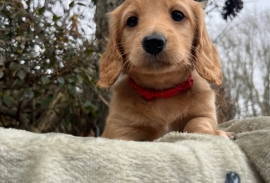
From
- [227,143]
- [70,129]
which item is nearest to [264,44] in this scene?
[70,129]

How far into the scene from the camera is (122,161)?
92 centimetres

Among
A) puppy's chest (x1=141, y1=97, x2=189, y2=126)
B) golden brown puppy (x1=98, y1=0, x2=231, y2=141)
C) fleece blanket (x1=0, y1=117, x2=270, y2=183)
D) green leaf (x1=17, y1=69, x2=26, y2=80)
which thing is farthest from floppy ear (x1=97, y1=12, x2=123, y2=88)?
fleece blanket (x1=0, y1=117, x2=270, y2=183)

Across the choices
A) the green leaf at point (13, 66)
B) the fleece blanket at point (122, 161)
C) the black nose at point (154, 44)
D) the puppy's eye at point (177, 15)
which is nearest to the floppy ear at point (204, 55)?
the puppy's eye at point (177, 15)

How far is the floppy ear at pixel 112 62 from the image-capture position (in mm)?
1831

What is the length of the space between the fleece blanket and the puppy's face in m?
0.51

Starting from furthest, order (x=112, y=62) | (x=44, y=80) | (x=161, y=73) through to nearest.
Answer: (x=44, y=80)
(x=112, y=62)
(x=161, y=73)

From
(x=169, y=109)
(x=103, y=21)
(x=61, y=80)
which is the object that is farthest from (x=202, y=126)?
(x=103, y=21)

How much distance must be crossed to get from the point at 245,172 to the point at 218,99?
2625 millimetres

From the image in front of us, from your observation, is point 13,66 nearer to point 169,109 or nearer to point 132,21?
point 132,21

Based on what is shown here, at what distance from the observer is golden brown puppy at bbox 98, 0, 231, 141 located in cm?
155

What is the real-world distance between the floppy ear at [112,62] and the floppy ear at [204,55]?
384 mm

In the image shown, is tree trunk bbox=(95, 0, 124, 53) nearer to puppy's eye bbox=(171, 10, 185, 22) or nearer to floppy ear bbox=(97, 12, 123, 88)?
floppy ear bbox=(97, 12, 123, 88)

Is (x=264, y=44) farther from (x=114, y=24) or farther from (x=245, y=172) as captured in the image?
(x=245, y=172)

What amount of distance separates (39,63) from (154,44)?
1111mm
